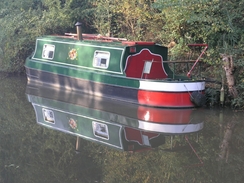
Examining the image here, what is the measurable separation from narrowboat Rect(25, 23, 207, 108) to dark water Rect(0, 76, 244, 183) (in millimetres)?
381

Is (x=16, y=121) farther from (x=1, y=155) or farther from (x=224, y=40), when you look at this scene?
(x=224, y=40)

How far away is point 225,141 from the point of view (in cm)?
700

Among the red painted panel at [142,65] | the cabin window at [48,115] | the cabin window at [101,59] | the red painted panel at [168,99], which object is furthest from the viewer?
the cabin window at [101,59]

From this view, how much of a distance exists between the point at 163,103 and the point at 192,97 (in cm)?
73

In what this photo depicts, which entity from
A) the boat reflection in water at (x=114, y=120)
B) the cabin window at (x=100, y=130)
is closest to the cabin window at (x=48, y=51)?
the boat reflection in water at (x=114, y=120)

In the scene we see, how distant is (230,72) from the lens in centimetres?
909

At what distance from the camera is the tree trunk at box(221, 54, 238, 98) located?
9.05 m

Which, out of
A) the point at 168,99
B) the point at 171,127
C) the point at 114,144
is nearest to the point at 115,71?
the point at 168,99

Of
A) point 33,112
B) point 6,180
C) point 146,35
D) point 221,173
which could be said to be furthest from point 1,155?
point 146,35

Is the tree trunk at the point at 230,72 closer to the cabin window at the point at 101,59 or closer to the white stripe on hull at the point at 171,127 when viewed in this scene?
the white stripe on hull at the point at 171,127

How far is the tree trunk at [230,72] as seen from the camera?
9.05 meters

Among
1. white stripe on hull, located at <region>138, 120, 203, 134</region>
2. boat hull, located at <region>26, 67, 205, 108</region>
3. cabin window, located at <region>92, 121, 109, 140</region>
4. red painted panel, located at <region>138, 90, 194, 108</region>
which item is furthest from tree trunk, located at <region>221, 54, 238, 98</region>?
cabin window, located at <region>92, 121, 109, 140</region>

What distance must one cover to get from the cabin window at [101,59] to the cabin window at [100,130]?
288 centimetres

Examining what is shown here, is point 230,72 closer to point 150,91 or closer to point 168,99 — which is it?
point 168,99
